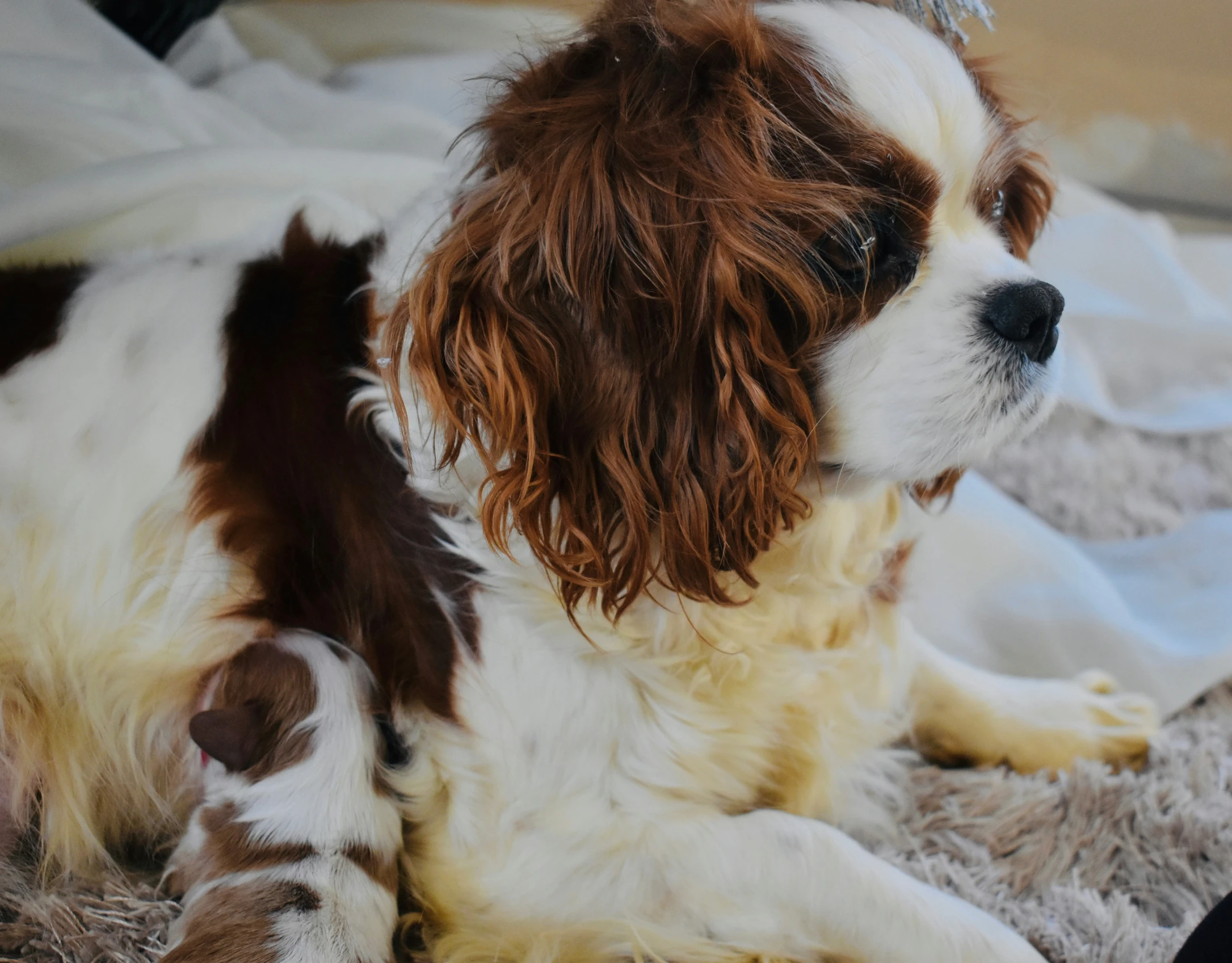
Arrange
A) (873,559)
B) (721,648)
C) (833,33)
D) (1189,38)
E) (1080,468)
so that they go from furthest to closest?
(1189,38)
(1080,468)
(873,559)
(721,648)
(833,33)

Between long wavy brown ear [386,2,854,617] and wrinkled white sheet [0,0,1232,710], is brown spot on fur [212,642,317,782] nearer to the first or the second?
long wavy brown ear [386,2,854,617]

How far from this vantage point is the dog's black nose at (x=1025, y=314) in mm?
948

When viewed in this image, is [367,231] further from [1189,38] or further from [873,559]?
[1189,38]

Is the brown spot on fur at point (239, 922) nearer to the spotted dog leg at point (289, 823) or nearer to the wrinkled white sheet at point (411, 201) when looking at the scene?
the spotted dog leg at point (289, 823)

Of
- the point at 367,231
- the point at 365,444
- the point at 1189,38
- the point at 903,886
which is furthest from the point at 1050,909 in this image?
the point at 1189,38

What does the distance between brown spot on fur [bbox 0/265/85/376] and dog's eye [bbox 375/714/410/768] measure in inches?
22.4

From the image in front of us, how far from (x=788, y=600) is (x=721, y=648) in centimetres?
11

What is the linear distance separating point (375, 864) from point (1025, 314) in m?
0.79

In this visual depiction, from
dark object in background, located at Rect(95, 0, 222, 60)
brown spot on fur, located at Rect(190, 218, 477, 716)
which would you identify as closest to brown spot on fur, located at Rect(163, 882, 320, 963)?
brown spot on fur, located at Rect(190, 218, 477, 716)

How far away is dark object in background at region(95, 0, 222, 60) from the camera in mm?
2037

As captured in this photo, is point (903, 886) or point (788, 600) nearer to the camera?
point (903, 886)

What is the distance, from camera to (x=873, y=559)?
3.97ft

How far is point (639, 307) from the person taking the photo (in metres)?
0.92

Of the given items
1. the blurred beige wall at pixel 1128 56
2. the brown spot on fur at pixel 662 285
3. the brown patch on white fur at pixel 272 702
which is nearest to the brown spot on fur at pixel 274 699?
the brown patch on white fur at pixel 272 702
